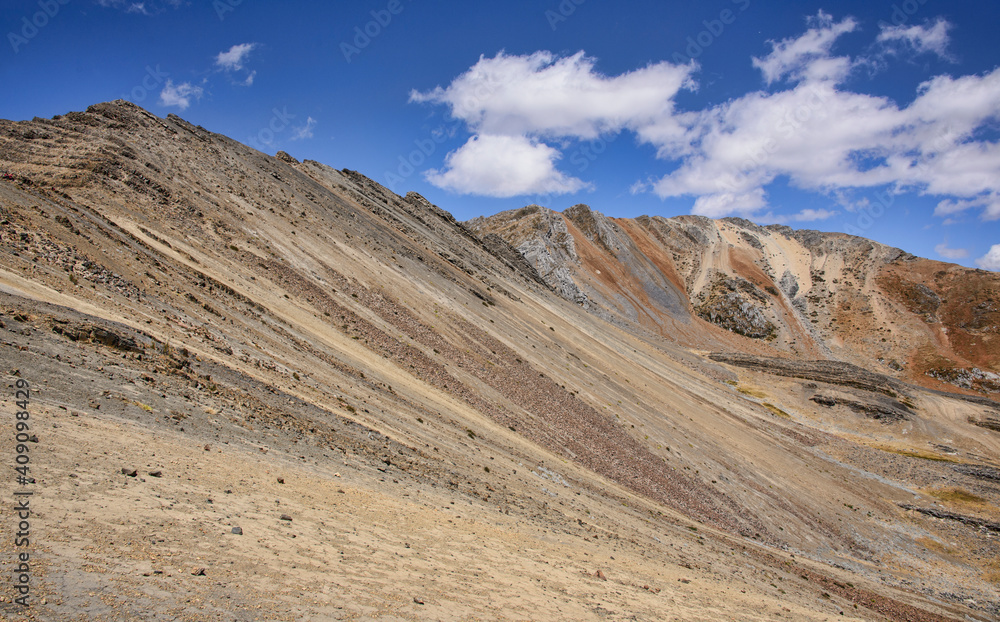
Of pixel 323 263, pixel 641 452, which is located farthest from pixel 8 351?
pixel 641 452

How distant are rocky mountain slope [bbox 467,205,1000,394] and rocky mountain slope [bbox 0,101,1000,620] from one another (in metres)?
21.0

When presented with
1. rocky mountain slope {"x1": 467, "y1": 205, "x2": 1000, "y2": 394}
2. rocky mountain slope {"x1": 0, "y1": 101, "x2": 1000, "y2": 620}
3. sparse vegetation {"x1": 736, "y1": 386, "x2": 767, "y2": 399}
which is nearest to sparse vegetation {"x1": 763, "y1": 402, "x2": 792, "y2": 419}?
rocky mountain slope {"x1": 0, "y1": 101, "x2": 1000, "y2": 620}

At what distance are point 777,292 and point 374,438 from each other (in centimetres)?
8605

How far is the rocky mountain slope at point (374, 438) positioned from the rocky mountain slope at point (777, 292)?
20980 mm

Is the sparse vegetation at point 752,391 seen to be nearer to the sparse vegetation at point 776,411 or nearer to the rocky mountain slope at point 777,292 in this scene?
the sparse vegetation at point 776,411

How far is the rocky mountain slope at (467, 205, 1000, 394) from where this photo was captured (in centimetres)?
6619

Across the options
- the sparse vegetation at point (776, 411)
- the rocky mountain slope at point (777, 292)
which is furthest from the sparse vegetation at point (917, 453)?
the rocky mountain slope at point (777, 292)

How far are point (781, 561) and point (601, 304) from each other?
5039 centimetres

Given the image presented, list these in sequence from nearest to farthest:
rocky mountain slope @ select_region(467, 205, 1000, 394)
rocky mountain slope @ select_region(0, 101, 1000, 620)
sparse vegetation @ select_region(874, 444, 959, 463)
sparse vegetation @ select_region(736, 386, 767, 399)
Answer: rocky mountain slope @ select_region(0, 101, 1000, 620) < sparse vegetation @ select_region(874, 444, 959, 463) < sparse vegetation @ select_region(736, 386, 767, 399) < rocky mountain slope @ select_region(467, 205, 1000, 394)

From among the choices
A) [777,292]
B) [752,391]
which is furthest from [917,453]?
[777,292]

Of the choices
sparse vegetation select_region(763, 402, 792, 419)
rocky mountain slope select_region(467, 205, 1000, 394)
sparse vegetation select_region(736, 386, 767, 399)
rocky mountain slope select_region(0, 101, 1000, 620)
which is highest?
rocky mountain slope select_region(467, 205, 1000, 394)

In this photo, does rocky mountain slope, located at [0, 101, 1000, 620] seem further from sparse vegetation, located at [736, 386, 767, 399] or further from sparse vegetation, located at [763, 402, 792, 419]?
sparse vegetation, located at [736, 386, 767, 399]

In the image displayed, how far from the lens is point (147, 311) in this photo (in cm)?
1489

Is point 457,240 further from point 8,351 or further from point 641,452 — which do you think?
point 8,351
